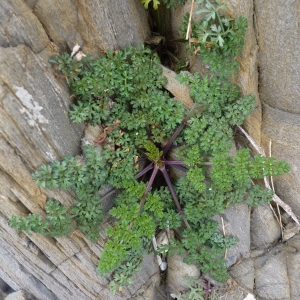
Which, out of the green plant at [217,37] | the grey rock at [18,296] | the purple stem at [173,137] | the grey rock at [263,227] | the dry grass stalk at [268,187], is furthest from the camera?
the grey rock at [18,296]

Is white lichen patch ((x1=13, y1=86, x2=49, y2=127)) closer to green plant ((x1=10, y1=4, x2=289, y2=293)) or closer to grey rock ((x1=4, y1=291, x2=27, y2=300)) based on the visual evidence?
green plant ((x1=10, y1=4, x2=289, y2=293))

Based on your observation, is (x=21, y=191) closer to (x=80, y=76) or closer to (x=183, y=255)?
(x=80, y=76)

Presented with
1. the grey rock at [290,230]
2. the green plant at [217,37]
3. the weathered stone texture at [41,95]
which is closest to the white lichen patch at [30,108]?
the weathered stone texture at [41,95]

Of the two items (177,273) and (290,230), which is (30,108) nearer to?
(177,273)

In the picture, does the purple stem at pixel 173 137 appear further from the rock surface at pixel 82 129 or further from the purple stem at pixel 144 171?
the rock surface at pixel 82 129

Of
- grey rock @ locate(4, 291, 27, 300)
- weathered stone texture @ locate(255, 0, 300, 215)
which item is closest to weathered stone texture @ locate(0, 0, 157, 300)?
grey rock @ locate(4, 291, 27, 300)
